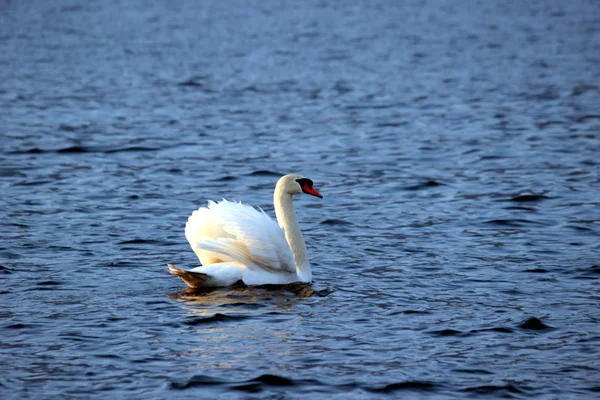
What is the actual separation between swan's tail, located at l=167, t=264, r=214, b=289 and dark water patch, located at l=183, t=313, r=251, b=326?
0.73 metres

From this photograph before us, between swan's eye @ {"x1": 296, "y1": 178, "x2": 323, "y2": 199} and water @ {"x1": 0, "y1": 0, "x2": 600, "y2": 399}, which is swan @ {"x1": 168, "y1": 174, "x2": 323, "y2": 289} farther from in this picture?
swan's eye @ {"x1": 296, "y1": 178, "x2": 323, "y2": 199}

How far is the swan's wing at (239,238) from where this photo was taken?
11016 mm

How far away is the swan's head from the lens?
1177cm

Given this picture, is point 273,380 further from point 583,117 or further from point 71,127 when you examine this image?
point 583,117

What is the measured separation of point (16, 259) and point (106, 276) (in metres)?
1.30

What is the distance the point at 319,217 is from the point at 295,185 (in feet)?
9.99

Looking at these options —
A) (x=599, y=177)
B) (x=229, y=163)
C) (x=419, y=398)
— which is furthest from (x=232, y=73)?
(x=419, y=398)

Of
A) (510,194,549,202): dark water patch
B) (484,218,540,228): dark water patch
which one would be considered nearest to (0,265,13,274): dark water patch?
(484,218,540,228): dark water patch

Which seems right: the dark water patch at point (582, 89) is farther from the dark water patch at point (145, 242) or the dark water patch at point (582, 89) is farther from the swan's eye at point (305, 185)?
the swan's eye at point (305, 185)

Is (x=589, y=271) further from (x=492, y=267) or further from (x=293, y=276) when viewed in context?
(x=293, y=276)

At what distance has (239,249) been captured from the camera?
11.1 metres

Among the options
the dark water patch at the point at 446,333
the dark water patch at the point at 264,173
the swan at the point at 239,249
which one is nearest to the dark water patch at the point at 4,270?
the swan at the point at 239,249

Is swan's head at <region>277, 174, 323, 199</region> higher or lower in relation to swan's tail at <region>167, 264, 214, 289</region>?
higher

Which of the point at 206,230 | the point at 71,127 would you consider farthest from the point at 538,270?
the point at 71,127
